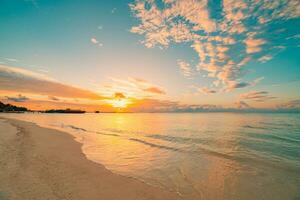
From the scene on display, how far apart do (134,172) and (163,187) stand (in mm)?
2643

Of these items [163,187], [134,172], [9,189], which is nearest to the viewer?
[9,189]

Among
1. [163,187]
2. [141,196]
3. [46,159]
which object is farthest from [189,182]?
[46,159]

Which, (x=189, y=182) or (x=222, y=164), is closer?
(x=189, y=182)

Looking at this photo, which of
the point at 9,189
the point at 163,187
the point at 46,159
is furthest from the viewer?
the point at 46,159

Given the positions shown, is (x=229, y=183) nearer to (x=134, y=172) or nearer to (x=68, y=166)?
(x=134, y=172)

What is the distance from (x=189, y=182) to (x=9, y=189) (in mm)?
8163

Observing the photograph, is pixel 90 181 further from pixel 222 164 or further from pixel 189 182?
pixel 222 164

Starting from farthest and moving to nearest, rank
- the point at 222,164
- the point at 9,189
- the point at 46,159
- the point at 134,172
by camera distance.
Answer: the point at 222,164 → the point at 46,159 → the point at 134,172 → the point at 9,189

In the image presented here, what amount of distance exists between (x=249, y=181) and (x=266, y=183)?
857 millimetres

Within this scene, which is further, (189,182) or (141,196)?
(189,182)

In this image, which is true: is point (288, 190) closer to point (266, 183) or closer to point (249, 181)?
point (266, 183)

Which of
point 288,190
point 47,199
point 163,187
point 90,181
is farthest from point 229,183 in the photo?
point 47,199

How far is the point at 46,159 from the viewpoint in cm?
1150

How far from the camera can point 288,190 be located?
27.7 feet
